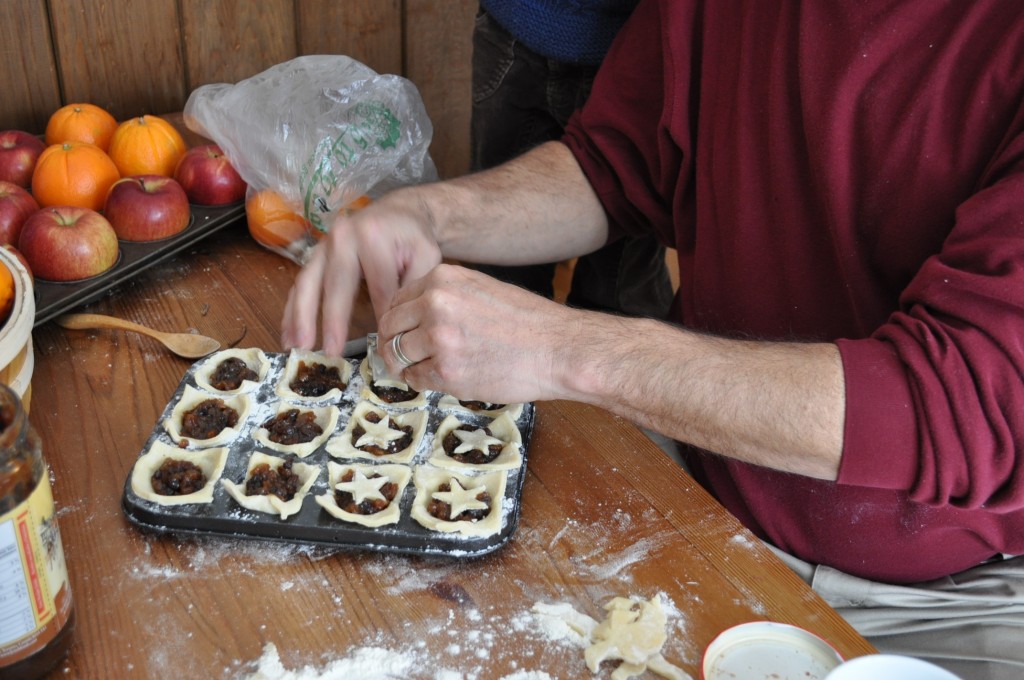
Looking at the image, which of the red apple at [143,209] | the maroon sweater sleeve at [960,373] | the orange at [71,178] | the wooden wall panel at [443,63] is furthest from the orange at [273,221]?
the wooden wall panel at [443,63]

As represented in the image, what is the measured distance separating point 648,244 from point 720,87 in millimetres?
958

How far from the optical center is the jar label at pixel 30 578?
69 centimetres

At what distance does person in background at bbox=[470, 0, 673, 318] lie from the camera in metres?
1.89

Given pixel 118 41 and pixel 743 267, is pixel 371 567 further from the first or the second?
pixel 118 41

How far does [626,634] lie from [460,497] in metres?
0.26

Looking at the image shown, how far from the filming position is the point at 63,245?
4.34 ft

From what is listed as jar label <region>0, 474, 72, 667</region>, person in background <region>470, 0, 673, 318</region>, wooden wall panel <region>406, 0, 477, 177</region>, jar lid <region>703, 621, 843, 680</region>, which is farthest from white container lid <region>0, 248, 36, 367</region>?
wooden wall panel <region>406, 0, 477, 177</region>

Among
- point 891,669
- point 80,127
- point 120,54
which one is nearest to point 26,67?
point 120,54

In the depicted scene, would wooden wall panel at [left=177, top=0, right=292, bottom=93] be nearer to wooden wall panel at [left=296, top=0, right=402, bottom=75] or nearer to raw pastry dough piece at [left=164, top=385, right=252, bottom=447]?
wooden wall panel at [left=296, top=0, right=402, bottom=75]

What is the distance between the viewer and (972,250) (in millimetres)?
898

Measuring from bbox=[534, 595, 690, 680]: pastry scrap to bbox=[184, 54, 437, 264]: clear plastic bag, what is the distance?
90 centimetres

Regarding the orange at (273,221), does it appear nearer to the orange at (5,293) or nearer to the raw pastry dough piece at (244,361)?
the raw pastry dough piece at (244,361)

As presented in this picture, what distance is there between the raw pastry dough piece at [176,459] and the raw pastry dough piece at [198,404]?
0.05 ft

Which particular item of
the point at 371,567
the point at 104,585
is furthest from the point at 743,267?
the point at 104,585
